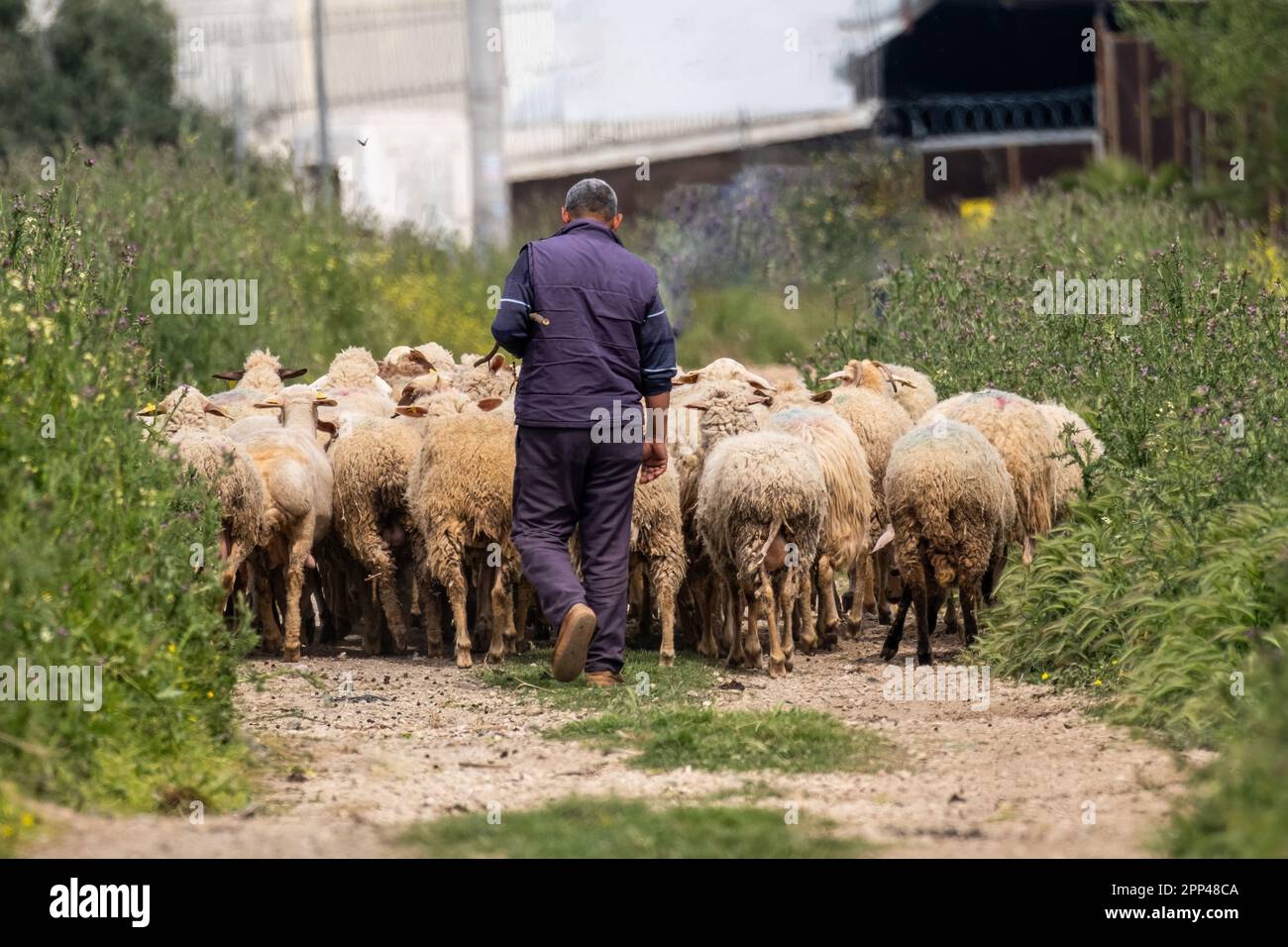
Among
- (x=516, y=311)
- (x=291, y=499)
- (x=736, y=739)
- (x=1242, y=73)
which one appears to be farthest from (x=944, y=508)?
(x=1242, y=73)

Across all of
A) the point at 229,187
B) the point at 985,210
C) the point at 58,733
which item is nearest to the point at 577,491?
the point at 58,733

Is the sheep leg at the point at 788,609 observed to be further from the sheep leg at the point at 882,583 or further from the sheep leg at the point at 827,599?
the sheep leg at the point at 882,583

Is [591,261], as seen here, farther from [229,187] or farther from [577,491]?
[229,187]

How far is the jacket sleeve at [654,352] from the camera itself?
30.6 ft

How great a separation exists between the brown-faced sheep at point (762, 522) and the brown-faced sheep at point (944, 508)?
1.48 ft

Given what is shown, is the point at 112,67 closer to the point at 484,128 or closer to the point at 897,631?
the point at 484,128

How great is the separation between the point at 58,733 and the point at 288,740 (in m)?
1.70

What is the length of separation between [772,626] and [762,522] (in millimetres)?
561

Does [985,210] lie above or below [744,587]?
above

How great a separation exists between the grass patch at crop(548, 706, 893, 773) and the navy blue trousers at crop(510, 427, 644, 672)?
1.08m

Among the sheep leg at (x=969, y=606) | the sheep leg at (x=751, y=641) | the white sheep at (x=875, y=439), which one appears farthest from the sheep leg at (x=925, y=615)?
the white sheep at (x=875, y=439)

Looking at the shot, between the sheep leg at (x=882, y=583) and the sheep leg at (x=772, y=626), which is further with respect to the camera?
the sheep leg at (x=882, y=583)

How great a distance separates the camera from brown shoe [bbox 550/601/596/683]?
8.67 metres
